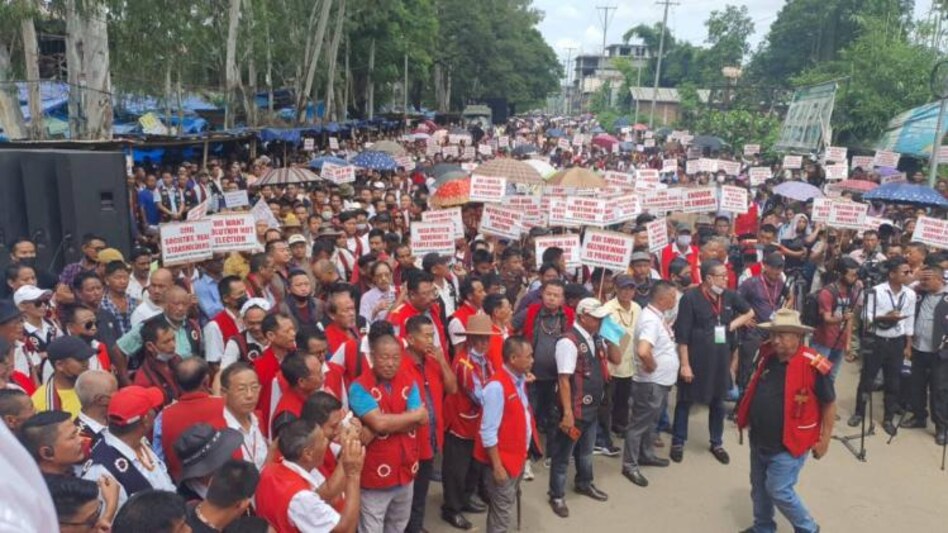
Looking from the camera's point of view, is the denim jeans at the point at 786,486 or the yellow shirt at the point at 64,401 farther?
the denim jeans at the point at 786,486

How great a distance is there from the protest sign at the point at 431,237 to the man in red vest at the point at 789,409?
11.6 feet

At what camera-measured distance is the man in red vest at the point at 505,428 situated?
441 cm

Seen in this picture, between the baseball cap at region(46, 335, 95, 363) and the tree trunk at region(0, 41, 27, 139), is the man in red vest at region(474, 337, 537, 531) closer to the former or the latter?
the baseball cap at region(46, 335, 95, 363)

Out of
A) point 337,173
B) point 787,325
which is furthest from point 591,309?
point 337,173

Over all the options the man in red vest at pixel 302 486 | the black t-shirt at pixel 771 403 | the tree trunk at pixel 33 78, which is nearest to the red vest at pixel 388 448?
the man in red vest at pixel 302 486

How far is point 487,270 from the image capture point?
24.1ft

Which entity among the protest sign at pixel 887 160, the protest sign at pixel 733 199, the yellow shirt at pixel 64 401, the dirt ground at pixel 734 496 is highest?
the protest sign at pixel 887 160

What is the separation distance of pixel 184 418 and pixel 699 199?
25.4 feet

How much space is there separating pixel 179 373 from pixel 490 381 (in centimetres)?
176

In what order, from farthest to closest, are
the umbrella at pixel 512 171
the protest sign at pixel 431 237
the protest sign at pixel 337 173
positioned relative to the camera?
the protest sign at pixel 337 173 < the umbrella at pixel 512 171 < the protest sign at pixel 431 237

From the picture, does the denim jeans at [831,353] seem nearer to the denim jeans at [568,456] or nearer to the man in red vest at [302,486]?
the denim jeans at [568,456]

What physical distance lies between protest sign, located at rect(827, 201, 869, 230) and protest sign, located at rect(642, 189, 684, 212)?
6.47 ft

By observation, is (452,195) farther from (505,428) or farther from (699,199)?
(505,428)

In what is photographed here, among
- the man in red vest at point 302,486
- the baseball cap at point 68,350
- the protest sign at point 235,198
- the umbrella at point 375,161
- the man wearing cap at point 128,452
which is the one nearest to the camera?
the man in red vest at point 302,486
